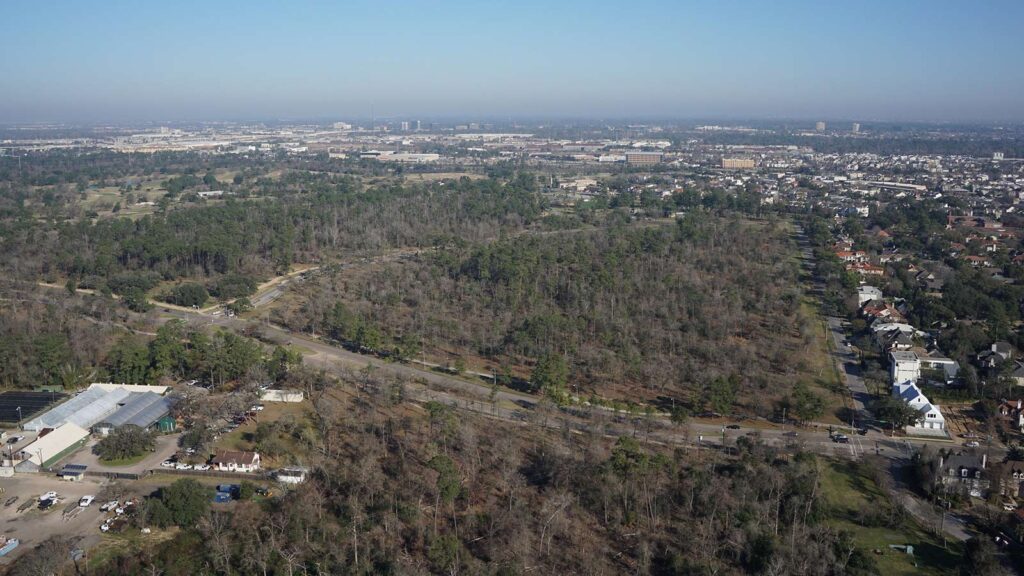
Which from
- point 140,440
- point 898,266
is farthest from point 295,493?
point 898,266

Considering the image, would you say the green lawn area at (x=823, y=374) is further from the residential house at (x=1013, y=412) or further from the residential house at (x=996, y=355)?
the residential house at (x=996, y=355)

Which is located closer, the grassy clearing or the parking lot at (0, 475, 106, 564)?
the grassy clearing

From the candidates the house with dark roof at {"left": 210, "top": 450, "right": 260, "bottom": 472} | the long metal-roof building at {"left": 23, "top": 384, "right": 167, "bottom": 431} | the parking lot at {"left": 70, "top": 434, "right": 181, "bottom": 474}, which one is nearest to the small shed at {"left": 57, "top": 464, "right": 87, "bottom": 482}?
the parking lot at {"left": 70, "top": 434, "right": 181, "bottom": 474}

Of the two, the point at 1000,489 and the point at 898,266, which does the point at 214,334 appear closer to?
the point at 1000,489

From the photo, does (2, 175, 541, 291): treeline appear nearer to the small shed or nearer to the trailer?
the small shed

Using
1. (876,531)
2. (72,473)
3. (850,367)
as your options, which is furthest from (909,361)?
(72,473)

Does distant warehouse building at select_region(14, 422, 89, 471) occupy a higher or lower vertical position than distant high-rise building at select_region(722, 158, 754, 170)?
lower

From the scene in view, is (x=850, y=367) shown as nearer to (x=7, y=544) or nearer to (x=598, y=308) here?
(x=598, y=308)
